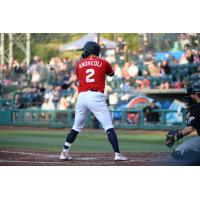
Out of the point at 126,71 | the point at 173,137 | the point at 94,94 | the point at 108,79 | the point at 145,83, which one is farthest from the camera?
the point at 108,79

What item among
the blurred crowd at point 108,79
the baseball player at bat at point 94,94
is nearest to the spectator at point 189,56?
the blurred crowd at point 108,79

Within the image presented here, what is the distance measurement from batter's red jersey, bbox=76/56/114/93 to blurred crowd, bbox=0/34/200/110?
2705 millimetres

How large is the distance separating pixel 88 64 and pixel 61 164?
1.06 m

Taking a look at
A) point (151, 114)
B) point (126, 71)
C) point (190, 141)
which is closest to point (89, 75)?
point (190, 141)

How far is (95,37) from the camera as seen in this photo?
891 centimetres

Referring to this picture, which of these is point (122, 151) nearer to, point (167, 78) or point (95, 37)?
point (95, 37)

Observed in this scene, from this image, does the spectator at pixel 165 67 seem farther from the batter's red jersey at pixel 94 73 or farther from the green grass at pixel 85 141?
the batter's red jersey at pixel 94 73

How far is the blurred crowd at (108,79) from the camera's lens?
30.9 feet

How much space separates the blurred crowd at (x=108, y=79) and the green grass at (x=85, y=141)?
1070 mm

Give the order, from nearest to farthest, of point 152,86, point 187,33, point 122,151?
point 122,151 < point 187,33 < point 152,86

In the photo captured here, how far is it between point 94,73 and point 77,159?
975 millimetres

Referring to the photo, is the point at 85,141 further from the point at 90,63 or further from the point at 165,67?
the point at 165,67

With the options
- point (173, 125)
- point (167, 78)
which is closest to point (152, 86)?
point (167, 78)

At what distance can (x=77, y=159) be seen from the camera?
6.76 m
